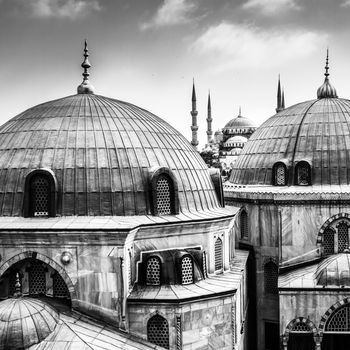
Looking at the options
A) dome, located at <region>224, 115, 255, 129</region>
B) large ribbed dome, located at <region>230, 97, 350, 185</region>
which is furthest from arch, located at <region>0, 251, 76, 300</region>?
dome, located at <region>224, 115, 255, 129</region>

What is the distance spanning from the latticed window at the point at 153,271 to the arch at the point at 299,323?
6775 millimetres

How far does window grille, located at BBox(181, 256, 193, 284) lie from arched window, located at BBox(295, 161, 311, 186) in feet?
33.4

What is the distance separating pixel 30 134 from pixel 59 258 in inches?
247

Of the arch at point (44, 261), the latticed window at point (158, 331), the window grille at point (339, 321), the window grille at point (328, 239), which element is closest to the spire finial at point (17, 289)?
the arch at point (44, 261)

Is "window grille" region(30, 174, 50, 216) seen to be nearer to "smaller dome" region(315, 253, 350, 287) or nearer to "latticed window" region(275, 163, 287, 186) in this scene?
"smaller dome" region(315, 253, 350, 287)

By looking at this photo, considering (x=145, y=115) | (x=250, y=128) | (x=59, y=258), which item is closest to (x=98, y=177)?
(x=59, y=258)

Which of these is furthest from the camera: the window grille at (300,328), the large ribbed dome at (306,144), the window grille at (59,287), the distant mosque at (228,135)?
the distant mosque at (228,135)

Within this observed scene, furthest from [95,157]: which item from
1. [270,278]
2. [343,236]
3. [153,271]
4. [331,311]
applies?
[343,236]

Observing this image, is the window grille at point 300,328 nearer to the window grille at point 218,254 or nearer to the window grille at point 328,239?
the window grille at point 218,254

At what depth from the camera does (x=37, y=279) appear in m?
18.7

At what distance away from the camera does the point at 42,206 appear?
19.8 metres

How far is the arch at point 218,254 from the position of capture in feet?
72.1

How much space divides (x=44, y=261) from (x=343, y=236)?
15.1 metres

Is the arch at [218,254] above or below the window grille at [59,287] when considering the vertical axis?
above
